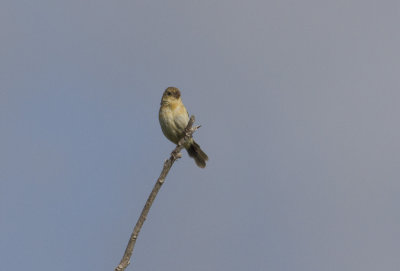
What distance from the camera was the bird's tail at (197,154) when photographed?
51.1ft

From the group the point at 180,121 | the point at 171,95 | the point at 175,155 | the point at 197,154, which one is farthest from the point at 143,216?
the point at 197,154

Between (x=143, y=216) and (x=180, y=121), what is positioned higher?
(x=180, y=121)

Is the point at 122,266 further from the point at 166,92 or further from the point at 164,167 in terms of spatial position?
the point at 166,92

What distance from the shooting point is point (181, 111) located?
1516cm

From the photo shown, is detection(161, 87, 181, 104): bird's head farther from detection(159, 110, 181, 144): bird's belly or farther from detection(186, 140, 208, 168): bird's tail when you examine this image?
detection(186, 140, 208, 168): bird's tail

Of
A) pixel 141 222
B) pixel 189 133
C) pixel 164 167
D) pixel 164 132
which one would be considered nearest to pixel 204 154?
pixel 164 132

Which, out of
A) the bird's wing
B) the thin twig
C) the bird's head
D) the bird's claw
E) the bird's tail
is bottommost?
the thin twig

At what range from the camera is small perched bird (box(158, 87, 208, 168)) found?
1502cm

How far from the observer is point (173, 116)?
15047 millimetres

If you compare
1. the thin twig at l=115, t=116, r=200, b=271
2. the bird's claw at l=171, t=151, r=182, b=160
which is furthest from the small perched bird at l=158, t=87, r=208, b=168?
the thin twig at l=115, t=116, r=200, b=271

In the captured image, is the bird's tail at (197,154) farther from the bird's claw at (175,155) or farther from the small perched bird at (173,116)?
the bird's claw at (175,155)

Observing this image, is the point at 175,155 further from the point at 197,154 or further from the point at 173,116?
the point at 197,154

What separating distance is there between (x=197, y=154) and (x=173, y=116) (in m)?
1.17

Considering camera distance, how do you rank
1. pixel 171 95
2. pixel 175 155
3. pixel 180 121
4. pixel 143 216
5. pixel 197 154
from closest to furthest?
1. pixel 143 216
2. pixel 175 155
3. pixel 180 121
4. pixel 171 95
5. pixel 197 154
